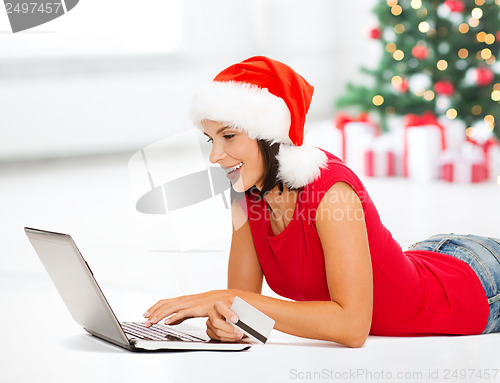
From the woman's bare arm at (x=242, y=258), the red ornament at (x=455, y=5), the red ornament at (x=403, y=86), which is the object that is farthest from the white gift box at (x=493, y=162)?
the woman's bare arm at (x=242, y=258)

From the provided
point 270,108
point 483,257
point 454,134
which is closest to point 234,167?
Answer: point 270,108

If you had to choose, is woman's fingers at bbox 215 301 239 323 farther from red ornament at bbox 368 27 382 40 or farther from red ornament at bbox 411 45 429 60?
red ornament at bbox 368 27 382 40

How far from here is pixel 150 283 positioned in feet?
8.24

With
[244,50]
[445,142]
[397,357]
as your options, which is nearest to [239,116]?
[397,357]

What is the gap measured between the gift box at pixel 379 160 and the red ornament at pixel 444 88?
510 millimetres

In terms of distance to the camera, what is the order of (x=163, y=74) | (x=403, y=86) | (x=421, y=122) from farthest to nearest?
(x=163, y=74), (x=403, y=86), (x=421, y=122)

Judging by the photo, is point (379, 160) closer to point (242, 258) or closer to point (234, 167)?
point (242, 258)

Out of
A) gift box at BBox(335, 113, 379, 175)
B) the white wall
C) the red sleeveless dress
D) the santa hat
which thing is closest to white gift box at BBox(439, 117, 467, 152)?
gift box at BBox(335, 113, 379, 175)

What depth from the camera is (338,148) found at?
5.27m

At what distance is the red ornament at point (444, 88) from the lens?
4.84 meters

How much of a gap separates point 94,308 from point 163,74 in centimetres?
578

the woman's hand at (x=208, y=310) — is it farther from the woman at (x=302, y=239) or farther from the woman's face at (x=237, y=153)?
the woman's face at (x=237, y=153)

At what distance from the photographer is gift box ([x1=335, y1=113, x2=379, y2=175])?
→ 504cm

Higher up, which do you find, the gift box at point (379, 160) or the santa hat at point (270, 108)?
the santa hat at point (270, 108)
